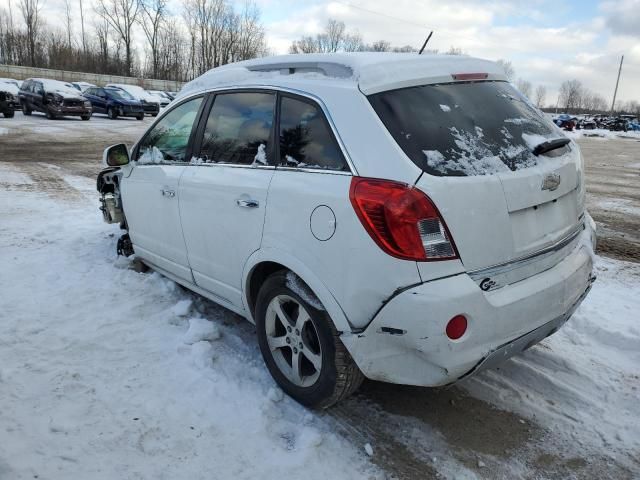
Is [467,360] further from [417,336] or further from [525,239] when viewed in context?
[525,239]

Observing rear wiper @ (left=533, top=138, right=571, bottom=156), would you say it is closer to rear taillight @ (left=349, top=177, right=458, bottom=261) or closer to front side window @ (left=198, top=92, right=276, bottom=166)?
rear taillight @ (left=349, top=177, right=458, bottom=261)

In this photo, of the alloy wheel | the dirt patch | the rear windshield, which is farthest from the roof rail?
the dirt patch

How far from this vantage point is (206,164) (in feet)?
11.3

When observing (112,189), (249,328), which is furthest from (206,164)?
(112,189)

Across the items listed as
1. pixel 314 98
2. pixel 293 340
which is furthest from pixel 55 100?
pixel 293 340

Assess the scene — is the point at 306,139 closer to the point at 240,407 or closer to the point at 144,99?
the point at 240,407

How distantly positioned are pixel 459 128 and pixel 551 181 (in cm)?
56

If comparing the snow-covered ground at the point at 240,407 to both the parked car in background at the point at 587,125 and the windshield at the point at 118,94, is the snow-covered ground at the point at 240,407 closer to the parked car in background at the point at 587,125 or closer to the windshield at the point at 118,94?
the windshield at the point at 118,94

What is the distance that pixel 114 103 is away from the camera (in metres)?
28.1

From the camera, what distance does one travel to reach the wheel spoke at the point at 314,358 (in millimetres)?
2758

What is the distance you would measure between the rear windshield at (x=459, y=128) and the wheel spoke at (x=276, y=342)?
4.25 feet

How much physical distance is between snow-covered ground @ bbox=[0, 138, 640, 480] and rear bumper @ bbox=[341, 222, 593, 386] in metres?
0.49

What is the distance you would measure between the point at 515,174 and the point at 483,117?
1.38 ft

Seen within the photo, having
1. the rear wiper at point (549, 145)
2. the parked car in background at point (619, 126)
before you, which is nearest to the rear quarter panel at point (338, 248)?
the rear wiper at point (549, 145)
